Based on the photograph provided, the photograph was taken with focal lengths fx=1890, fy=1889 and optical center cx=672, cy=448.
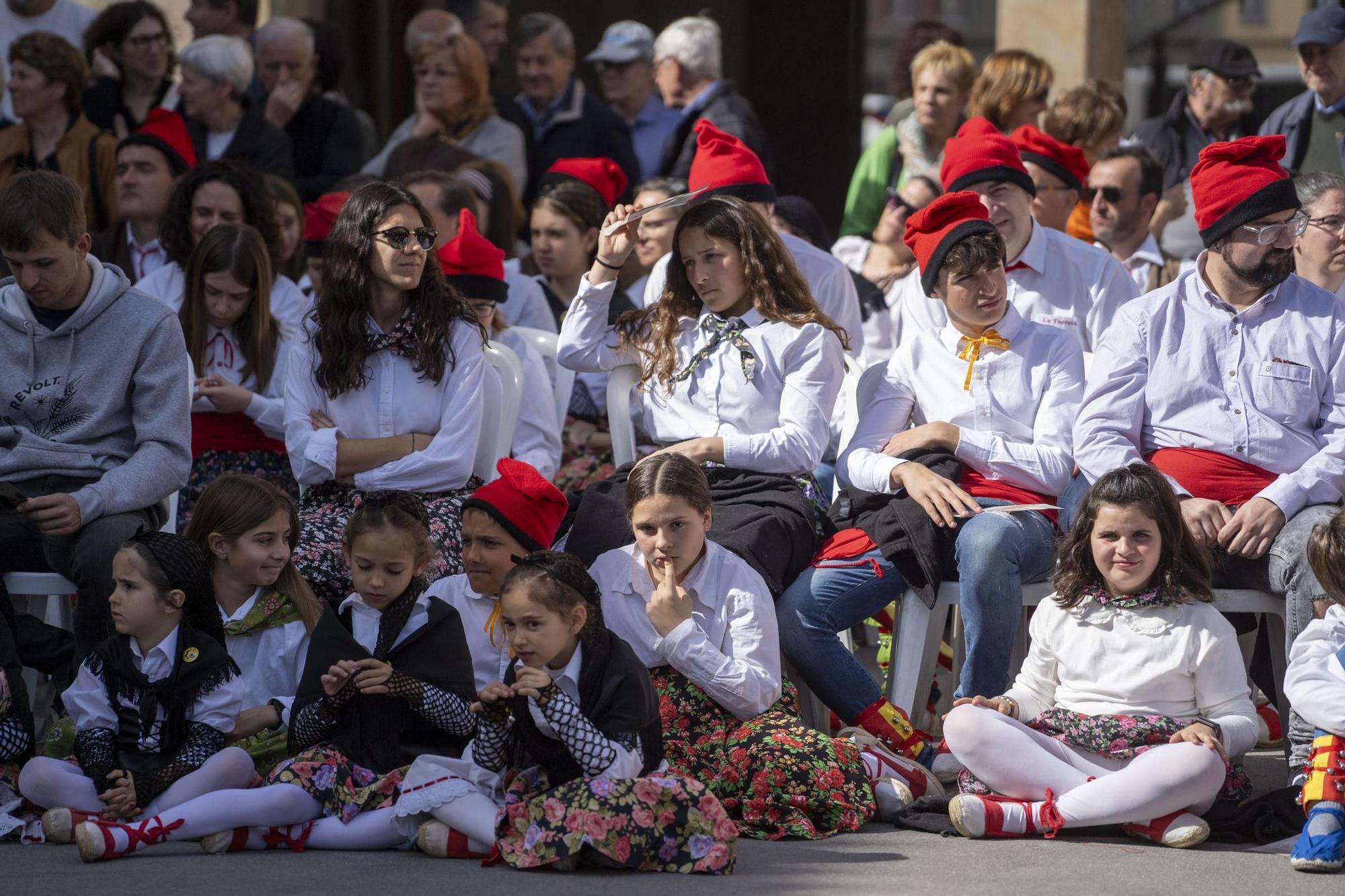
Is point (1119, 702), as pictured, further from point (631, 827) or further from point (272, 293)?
point (272, 293)

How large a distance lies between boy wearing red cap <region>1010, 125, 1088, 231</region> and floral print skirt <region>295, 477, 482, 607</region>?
2.52 meters

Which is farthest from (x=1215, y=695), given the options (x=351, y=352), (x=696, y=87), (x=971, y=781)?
(x=696, y=87)

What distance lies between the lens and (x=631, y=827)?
3.98m

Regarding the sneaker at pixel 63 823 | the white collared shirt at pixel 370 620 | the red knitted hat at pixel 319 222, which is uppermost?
the red knitted hat at pixel 319 222

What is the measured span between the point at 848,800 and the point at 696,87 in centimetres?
457

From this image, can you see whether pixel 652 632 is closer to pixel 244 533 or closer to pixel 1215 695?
pixel 244 533

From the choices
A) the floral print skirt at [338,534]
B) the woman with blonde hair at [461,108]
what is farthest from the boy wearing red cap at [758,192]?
the woman with blonde hair at [461,108]

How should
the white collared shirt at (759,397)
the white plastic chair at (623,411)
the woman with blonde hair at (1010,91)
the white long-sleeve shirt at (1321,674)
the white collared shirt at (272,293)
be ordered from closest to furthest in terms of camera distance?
1. the white long-sleeve shirt at (1321,674)
2. the white collared shirt at (759,397)
3. the white plastic chair at (623,411)
4. the white collared shirt at (272,293)
5. the woman with blonde hair at (1010,91)

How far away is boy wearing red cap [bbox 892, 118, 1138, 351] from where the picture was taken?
19.1ft

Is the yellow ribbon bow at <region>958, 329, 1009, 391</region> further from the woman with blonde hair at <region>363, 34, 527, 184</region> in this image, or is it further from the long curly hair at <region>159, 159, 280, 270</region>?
the woman with blonde hair at <region>363, 34, 527, 184</region>

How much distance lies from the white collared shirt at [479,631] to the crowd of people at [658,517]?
0.04 feet

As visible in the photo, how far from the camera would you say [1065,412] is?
A: 5203mm

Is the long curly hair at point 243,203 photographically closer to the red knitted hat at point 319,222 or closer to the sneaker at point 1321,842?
the red knitted hat at point 319,222

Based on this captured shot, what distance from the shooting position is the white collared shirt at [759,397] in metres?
5.23
